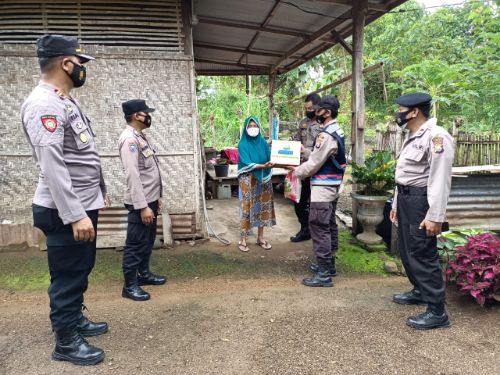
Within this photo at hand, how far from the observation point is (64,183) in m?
2.11

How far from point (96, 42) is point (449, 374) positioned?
15.4 feet

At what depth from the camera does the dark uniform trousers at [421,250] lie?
2.79 meters

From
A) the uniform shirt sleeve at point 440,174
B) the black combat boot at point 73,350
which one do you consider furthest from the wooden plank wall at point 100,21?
the black combat boot at point 73,350

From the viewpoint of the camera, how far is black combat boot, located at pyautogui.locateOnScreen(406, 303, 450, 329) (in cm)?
282

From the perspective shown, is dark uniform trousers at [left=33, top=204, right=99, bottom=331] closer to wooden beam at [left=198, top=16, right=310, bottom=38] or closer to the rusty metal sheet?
the rusty metal sheet

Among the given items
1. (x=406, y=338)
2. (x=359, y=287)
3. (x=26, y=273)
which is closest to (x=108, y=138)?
(x=26, y=273)

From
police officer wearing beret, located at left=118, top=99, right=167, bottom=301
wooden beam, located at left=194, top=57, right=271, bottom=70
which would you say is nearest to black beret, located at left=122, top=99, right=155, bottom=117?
police officer wearing beret, located at left=118, top=99, right=167, bottom=301

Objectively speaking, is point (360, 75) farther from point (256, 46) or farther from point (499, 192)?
point (256, 46)

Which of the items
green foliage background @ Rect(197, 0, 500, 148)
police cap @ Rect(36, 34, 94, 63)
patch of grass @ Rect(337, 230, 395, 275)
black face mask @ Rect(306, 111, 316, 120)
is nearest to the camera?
police cap @ Rect(36, 34, 94, 63)

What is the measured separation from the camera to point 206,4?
16.3 ft

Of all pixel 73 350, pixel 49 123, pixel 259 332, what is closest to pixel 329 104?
pixel 259 332

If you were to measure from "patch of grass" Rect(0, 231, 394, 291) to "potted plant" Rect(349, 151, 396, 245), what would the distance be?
421mm

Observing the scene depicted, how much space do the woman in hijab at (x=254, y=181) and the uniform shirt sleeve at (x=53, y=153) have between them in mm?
2528

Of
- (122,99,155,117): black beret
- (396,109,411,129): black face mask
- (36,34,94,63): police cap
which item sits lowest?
(396,109,411,129): black face mask
